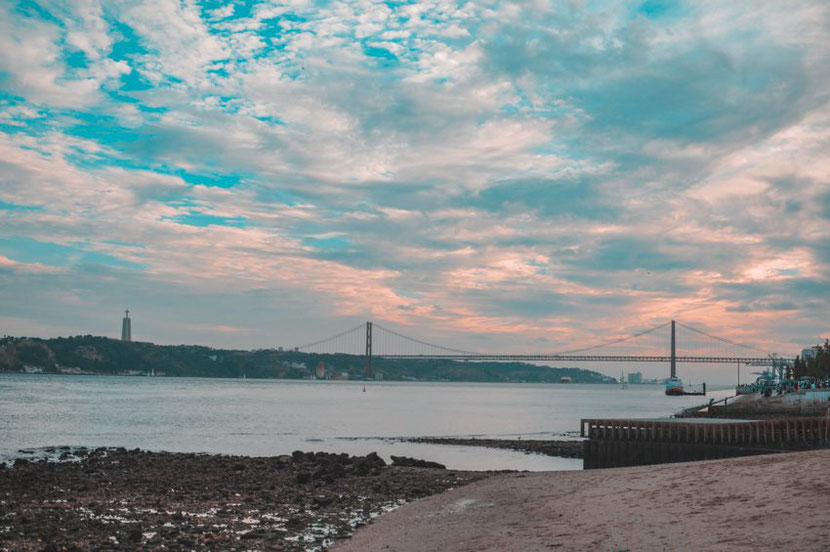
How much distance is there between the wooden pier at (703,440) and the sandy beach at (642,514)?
6.21 metres

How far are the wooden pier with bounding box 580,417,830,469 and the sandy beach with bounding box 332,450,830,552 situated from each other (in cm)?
621

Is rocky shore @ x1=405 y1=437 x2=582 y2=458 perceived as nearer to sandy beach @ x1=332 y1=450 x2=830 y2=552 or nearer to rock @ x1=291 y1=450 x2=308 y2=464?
rock @ x1=291 y1=450 x2=308 y2=464

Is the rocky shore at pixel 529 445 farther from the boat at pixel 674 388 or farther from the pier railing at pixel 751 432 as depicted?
the boat at pixel 674 388

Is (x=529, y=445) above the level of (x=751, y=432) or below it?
below

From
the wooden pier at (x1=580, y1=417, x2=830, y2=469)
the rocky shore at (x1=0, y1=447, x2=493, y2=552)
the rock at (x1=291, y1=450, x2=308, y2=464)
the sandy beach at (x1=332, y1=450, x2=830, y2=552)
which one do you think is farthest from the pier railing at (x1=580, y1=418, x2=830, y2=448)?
the rock at (x1=291, y1=450, x2=308, y2=464)

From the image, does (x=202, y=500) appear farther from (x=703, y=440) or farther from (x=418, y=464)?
(x=703, y=440)

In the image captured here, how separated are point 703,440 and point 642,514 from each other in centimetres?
1406

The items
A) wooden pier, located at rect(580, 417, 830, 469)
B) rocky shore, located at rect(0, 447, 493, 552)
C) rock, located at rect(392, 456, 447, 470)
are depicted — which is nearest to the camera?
rocky shore, located at rect(0, 447, 493, 552)

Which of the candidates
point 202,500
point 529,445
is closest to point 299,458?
point 202,500

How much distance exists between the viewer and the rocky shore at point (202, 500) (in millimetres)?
16062

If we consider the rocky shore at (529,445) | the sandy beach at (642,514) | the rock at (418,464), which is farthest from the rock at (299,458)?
the rocky shore at (529,445)

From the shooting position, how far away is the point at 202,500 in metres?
21.7

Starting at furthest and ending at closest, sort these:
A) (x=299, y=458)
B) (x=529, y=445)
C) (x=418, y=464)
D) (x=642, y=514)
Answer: (x=529, y=445) < (x=299, y=458) < (x=418, y=464) < (x=642, y=514)

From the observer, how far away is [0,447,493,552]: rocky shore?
1606cm
